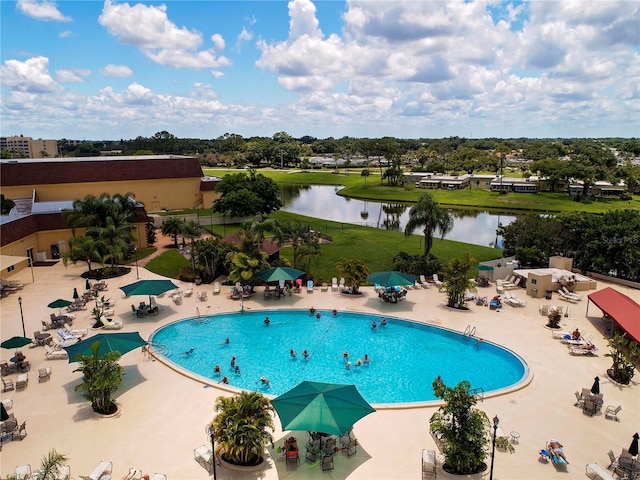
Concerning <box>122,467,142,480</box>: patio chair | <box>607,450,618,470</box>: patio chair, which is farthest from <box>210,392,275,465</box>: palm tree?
<box>607,450,618,470</box>: patio chair

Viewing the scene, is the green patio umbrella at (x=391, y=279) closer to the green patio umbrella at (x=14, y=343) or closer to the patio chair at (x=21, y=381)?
the patio chair at (x=21, y=381)

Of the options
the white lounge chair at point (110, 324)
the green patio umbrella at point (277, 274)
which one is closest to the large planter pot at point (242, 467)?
the white lounge chair at point (110, 324)

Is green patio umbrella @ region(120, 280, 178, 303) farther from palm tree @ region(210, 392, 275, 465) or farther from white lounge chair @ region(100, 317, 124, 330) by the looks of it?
palm tree @ region(210, 392, 275, 465)

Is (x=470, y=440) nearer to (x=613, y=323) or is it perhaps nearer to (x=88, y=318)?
(x=613, y=323)

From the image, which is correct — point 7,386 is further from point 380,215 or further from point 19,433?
point 380,215

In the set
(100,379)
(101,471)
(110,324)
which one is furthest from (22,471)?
(110,324)

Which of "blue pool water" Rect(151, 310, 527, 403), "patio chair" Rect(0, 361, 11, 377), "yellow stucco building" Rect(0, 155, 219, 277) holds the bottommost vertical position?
"blue pool water" Rect(151, 310, 527, 403)
